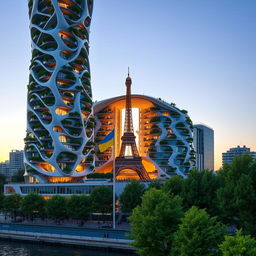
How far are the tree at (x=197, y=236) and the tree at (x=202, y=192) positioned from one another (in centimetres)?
1893

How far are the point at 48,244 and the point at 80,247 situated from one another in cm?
685

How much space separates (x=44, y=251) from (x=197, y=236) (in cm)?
3625

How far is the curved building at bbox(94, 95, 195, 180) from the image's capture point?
140 meters

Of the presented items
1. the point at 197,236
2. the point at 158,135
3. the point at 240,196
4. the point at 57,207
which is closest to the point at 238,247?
the point at 197,236

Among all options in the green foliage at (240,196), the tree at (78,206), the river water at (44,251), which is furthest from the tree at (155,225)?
the tree at (78,206)

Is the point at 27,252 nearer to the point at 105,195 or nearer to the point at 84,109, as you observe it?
the point at 105,195

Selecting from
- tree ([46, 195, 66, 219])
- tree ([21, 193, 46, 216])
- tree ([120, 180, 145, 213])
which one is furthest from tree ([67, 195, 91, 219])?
tree ([21, 193, 46, 216])

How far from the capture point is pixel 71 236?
62.4m

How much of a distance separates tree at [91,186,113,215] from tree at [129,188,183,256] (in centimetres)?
3883

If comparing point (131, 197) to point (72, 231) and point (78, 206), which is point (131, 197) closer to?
point (78, 206)

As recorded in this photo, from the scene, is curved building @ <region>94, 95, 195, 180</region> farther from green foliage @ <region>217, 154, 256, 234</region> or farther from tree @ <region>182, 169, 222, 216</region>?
green foliage @ <region>217, 154, 256, 234</region>

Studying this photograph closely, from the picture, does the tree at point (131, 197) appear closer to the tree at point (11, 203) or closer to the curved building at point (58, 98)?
the tree at point (11, 203)

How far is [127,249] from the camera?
55594 mm

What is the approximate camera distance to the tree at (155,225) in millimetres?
35772
